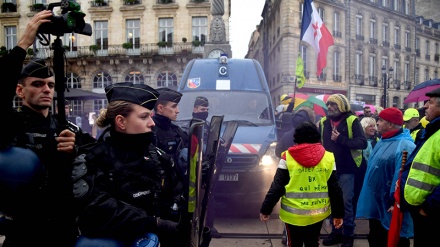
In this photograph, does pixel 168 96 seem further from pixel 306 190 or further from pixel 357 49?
pixel 357 49

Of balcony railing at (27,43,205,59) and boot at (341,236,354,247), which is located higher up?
balcony railing at (27,43,205,59)

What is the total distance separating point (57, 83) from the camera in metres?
2.02

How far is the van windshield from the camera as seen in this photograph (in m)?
6.30

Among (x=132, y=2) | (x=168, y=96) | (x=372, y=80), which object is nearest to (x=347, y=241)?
(x=168, y=96)

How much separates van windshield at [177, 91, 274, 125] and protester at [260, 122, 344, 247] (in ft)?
9.38

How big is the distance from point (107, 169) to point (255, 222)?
156 inches

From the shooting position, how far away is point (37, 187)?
2.02 m

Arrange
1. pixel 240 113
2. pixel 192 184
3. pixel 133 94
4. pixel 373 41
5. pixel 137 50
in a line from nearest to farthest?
pixel 192 184 < pixel 133 94 < pixel 240 113 < pixel 137 50 < pixel 373 41

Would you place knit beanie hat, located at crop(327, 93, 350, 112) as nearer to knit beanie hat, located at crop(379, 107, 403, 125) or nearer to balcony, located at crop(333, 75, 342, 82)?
knit beanie hat, located at crop(379, 107, 403, 125)

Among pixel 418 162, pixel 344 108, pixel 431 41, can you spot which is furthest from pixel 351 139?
pixel 431 41

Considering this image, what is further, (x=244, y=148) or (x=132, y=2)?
(x=132, y=2)

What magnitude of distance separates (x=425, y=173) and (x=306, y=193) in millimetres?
980

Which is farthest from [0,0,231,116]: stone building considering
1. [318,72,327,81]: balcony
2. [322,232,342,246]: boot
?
[322,232,342,246]: boot

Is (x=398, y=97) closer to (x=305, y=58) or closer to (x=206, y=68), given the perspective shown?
(x=305, y=58)
